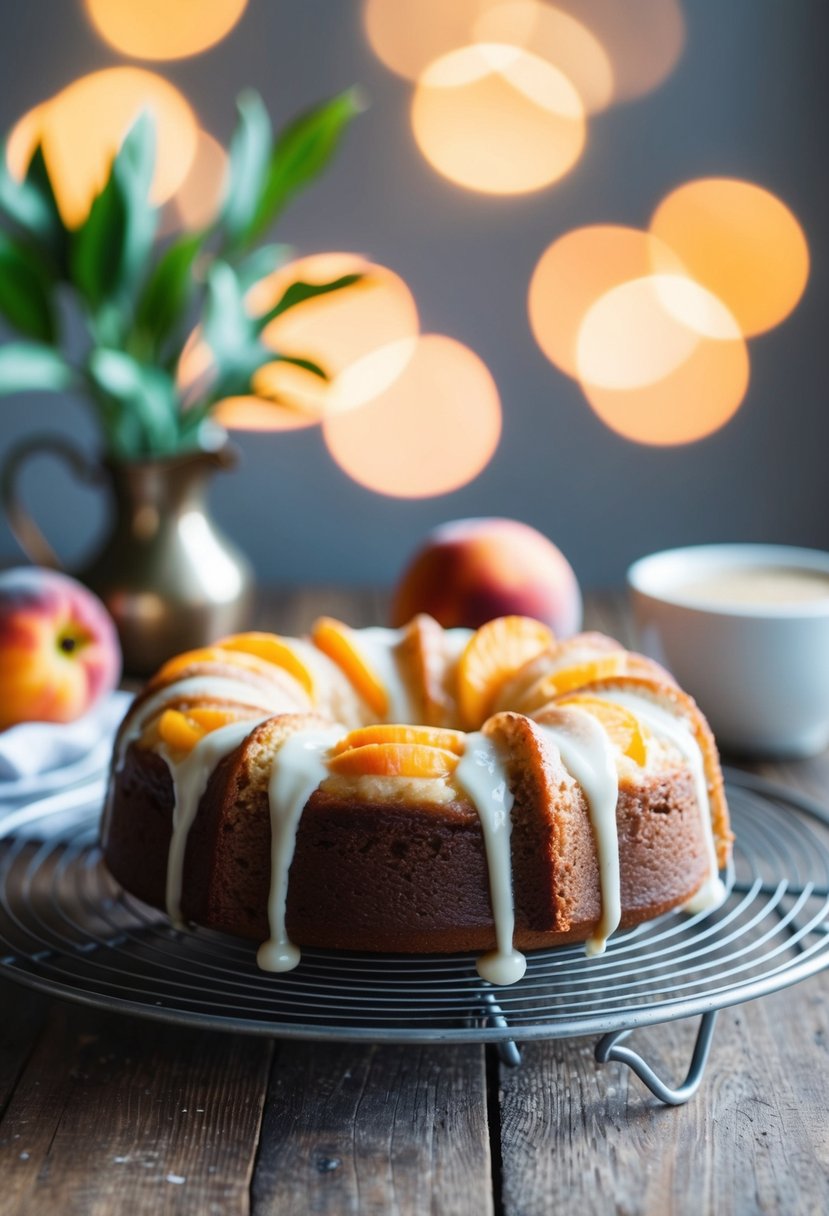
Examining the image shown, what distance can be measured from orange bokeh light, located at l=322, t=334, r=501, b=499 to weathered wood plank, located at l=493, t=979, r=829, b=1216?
1.64m

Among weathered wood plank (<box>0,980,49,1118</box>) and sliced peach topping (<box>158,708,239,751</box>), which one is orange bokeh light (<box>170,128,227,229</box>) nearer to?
sliced peach topping (<box>158,708,239,751</box>)

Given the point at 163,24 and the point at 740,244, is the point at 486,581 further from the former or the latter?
the point at 163,24

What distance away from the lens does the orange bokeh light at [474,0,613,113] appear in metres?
2.36

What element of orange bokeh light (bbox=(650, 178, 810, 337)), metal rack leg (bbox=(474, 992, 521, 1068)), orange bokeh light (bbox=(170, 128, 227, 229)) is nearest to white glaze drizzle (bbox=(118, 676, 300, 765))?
metal rack leg (bbox=(474, 992, 521, 1068))

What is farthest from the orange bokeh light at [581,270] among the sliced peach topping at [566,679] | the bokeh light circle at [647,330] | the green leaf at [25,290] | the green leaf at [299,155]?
the sliced peach topping at [566,679]

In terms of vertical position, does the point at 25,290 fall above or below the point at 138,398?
above

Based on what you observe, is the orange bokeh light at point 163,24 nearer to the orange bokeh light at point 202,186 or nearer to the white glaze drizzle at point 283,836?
the orange bokeh light at point 202,186

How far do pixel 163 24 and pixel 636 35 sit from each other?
2.85ft

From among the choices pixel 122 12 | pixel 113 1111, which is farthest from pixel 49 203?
pixel 113 1111

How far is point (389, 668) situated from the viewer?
1.33 meters

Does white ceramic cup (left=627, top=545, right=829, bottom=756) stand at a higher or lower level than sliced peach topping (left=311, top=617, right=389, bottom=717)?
lower

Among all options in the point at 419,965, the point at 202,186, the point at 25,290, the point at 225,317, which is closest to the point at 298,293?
the point at 225,317

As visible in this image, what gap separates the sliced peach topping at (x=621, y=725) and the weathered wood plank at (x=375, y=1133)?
0.27 metres

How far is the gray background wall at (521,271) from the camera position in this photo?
2369 millimetres
